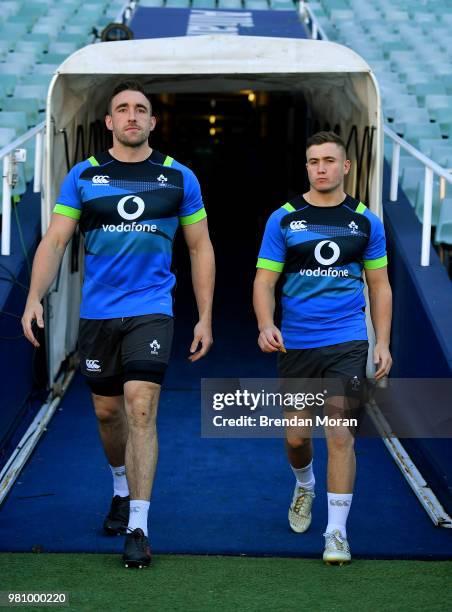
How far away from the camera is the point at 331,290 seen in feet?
16.5

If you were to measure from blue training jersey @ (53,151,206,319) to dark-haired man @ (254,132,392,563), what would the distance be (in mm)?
469

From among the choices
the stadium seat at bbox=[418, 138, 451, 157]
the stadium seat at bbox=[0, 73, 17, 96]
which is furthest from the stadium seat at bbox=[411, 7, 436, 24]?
the stadium seat at bbox=[0, 73, 17, 96]

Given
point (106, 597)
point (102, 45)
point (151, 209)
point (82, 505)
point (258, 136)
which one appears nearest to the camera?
point (106, 597)

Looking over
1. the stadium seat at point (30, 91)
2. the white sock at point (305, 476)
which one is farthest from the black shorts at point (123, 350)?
the stadium seat at point (30, 91)

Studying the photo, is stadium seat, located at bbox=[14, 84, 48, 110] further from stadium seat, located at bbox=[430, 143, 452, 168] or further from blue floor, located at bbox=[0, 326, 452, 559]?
blue floor, located at bbox=[0, 326, 452, 559]

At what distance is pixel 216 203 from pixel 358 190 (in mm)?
12027

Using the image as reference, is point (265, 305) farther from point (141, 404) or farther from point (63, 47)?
point (63, 47)

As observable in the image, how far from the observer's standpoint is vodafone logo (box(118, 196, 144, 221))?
195 inches

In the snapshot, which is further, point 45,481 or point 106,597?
point 45,481

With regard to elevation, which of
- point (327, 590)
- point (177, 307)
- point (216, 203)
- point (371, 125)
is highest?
point (371, 125)

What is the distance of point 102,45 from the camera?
7.02 m

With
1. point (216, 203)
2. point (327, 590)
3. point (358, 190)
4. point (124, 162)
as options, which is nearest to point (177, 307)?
point (358, 190)

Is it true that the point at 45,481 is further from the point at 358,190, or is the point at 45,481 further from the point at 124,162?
the point at 358,190

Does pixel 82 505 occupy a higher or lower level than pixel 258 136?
higher
